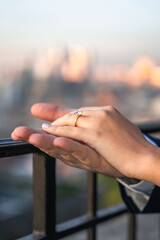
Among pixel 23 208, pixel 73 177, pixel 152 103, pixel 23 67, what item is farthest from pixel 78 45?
pixel 23 208

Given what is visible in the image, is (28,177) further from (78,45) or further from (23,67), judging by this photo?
(78,45)

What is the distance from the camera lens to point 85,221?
27.0 inches

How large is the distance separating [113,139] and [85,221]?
10.2 inches

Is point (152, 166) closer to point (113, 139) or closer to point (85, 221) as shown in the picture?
point (113, 139)

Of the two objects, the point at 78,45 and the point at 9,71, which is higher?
the point at 78,45

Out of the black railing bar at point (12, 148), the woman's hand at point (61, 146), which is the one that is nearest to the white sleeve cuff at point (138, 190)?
the woman's hand at point (61, 146)

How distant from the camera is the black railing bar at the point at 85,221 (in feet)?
2.05

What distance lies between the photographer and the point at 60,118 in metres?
0.52

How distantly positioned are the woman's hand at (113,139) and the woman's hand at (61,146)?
0.05 feet

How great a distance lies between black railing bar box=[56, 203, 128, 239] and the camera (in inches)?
24.6

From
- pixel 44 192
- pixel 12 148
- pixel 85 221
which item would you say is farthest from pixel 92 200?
pixel 12 148

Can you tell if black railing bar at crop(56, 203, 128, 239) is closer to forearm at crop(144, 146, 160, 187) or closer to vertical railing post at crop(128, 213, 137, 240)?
vertical railing post at crop(128, 213, 137, 240)

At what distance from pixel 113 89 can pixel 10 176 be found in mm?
10634

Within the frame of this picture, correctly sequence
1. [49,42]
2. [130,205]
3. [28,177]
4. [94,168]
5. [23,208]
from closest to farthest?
[94,168] → [130,205] → [23,208] → [28,177] → [49,42]
